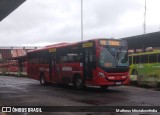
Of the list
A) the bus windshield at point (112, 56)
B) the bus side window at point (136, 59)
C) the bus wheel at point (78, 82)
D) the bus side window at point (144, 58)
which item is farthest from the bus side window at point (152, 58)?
the bus windshield at point (112, 56)

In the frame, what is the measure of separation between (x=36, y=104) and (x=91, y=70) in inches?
255

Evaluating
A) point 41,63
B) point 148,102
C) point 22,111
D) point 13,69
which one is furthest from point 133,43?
point 22,111

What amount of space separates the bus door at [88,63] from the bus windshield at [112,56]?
0.57 meters

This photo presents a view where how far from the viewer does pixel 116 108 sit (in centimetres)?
1384

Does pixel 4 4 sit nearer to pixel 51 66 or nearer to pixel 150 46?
pixel 51 66

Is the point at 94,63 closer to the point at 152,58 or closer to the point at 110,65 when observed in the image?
the point at 110,65

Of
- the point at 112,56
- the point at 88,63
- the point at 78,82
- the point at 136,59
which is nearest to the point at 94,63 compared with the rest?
the point at 88,63

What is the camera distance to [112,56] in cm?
2119

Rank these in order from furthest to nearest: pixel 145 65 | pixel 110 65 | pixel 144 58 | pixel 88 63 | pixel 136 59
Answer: pixel 136 59
pixel 144 58
pixel 145 65
pixel 88 63
pixel 110 65

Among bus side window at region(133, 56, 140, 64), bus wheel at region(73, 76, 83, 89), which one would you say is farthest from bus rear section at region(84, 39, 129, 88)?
bus side window at region(133, 56, 140, 64)

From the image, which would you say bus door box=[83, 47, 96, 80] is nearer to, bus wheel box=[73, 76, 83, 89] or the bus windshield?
the bus windshield

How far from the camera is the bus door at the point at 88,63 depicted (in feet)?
69.8

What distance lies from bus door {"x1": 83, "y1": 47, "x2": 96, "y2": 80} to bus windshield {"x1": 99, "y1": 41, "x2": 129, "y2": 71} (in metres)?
0.57

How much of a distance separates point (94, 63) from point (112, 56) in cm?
110
